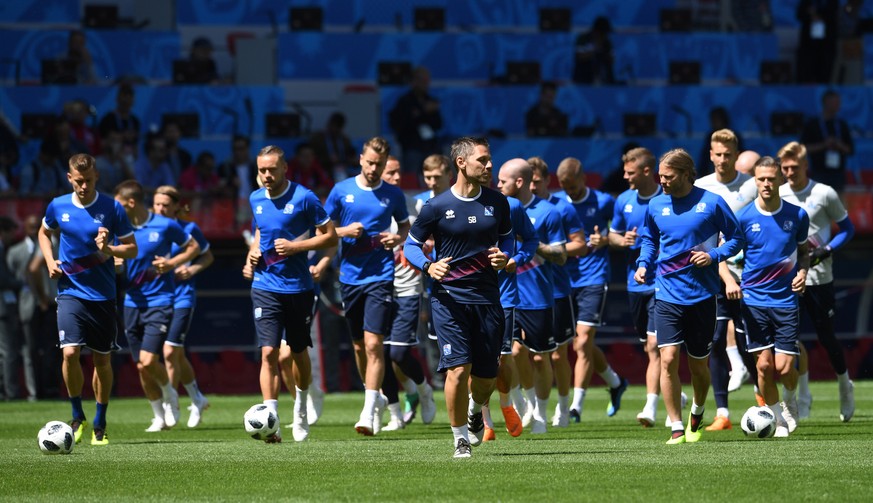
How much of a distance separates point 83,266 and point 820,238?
6907mm

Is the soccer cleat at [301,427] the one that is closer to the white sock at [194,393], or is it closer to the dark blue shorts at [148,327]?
the dark blue shorts at [148,327]

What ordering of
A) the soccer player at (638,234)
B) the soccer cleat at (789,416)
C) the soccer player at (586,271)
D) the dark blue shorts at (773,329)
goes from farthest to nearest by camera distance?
the soccer player at (586,271)
the soccer player at (638,234)
the soccer cleat at (789,416)
the dark blue shorts at (773,329)

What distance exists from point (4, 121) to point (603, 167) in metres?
10.2

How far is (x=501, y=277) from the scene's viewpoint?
13.2m

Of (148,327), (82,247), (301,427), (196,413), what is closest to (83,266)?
(82,247)

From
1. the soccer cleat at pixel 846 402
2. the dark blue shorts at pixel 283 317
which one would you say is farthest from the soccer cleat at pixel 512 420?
the soccer cleat at pixel 846 402

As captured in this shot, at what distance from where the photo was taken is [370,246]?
13836 mm

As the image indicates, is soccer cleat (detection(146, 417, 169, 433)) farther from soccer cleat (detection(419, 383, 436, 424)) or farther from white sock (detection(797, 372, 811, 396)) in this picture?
white sock (detection(797, 372, 811, 396))

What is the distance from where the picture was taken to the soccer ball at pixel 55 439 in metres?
11.6

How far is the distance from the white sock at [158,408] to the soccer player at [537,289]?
3.81m

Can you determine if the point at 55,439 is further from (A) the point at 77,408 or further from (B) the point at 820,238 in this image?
(B) the point at 820,238

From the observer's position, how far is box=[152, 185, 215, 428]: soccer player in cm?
1558

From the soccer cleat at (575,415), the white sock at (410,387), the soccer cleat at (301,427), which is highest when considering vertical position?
the soccer cleat at (301,427)

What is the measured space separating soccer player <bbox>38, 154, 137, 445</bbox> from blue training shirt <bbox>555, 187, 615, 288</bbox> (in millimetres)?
4938
